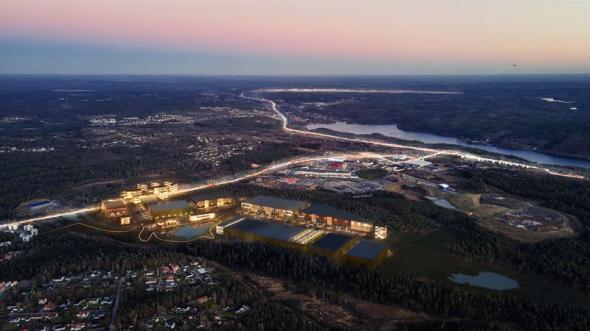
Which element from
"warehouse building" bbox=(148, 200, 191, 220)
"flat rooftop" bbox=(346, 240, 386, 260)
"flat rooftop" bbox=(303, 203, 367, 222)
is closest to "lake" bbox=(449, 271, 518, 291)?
"flat rooftop" bbox=(346, 240, 386, 260)

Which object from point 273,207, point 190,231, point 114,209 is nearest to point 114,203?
point 114,209

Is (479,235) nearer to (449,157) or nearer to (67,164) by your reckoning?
(449,157)

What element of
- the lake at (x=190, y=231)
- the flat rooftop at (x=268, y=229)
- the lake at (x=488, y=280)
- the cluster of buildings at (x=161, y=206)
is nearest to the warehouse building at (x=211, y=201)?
the cluster of buildings at (x=161, y=206)

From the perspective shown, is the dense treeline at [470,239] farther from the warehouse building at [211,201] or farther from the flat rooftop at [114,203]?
the flat rooftop at [114,203]

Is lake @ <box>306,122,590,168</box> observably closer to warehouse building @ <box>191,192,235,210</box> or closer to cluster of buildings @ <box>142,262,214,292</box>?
warehouse building @ <box>191,192,235,210</box>

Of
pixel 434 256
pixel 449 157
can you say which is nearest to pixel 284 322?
pixel 434 256

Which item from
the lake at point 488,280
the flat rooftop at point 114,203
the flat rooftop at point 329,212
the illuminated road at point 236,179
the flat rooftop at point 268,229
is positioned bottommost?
the lake at point 488,280
